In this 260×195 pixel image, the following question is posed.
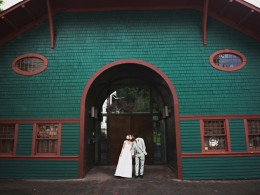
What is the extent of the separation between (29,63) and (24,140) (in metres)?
3.59

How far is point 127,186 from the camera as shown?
23.9ft

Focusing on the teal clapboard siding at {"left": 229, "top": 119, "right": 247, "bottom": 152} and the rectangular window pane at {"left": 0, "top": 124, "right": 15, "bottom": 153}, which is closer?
the teal clapboard siding at {"left": 229, "top": 119, "right": 247, "bottom": 152}

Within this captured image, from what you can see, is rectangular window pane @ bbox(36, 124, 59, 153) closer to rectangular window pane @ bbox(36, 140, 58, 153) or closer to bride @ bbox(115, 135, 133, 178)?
rectangular window pane @ bbox(36, 140, 58, 153)

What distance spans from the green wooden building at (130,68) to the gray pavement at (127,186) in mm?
492

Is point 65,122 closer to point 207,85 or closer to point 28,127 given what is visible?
point 28,127

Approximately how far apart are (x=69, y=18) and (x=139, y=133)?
7.29m

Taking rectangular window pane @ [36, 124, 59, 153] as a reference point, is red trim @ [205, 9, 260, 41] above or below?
above

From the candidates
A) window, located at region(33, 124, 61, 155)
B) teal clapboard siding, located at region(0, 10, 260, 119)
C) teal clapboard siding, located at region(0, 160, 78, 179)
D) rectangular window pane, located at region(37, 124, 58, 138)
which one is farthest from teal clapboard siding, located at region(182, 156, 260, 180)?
rectangular window pane, located at region(37, 124, 58, 138)

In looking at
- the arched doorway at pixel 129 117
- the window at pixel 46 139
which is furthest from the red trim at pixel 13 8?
the window at pixel 46 139

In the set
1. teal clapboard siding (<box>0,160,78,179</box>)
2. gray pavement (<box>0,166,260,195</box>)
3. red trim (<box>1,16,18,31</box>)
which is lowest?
gray pavement (<box>0,166,260,195</box>)

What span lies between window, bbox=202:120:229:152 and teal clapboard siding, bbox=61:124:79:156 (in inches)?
215

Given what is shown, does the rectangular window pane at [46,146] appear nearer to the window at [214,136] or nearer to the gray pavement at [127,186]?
the gray pavement at [127,186]

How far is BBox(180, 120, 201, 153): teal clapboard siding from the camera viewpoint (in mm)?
8273

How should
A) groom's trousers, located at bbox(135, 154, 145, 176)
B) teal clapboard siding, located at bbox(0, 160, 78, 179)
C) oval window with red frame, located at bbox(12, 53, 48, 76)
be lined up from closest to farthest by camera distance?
teal clapboard siding, located at bbox(0, 160, 78, 179)
groom's trousers, located at bbox(135, 154, 145, 176)
oval window with red frame, located at bbox(12, 53, 48, 76)
